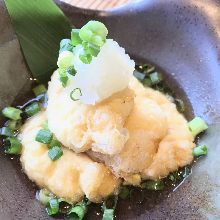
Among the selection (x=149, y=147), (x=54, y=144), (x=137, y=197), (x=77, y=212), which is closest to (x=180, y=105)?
(x=149, y=147)

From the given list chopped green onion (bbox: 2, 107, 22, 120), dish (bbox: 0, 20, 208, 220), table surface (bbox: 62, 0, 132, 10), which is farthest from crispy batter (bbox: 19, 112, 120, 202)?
table surface (bbox: 62, 0, 132, 10)

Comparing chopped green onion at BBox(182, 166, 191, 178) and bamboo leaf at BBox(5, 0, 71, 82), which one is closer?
chopped green onion at BBox(182, 166, 191, 178)

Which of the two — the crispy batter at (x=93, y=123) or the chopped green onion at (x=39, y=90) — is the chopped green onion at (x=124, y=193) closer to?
the crispy batter at (x=93, y=123)

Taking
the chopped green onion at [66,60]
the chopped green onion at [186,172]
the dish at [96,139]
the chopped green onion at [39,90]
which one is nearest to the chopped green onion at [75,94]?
the dish at [96,139]

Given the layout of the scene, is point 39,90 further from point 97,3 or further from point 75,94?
point 97,3

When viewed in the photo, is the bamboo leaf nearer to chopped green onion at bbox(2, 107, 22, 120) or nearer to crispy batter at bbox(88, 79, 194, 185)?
chopped green onion at bbox(2, 107, 22, 120)

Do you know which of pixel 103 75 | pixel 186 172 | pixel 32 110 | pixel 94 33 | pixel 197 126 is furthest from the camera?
pixel 32 110
